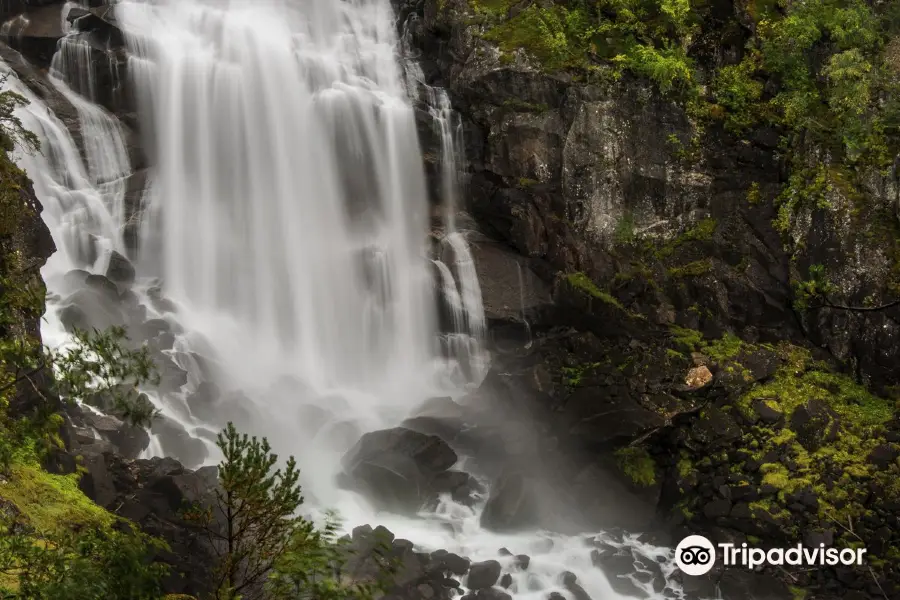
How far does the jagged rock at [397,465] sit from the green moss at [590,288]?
7049 millimetres

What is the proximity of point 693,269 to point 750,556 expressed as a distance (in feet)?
31.1

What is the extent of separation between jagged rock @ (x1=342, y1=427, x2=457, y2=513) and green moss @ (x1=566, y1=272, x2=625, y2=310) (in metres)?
7.05

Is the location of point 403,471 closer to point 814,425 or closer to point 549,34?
point 814,425

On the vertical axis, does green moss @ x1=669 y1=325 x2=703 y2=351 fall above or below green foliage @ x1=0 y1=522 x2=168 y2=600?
below

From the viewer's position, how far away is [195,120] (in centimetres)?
2625

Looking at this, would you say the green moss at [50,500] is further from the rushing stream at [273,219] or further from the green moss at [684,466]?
the green moss at [684,466]

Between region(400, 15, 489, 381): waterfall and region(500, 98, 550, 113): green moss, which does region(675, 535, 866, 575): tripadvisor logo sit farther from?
region(500, 98, 550, 113): green moss

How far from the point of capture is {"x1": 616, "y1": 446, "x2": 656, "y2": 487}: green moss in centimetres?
1931

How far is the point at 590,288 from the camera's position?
75.9 ft

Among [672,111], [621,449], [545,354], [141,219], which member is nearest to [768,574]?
[621,449]

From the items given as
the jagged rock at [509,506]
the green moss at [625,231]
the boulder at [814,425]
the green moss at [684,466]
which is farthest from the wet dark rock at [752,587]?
the green moss at [625,231]

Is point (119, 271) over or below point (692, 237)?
over

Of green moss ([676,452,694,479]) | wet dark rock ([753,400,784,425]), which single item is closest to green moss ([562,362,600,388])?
green moss ([676,452,694,479])

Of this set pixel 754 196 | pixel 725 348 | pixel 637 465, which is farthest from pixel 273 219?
pixel 754 196
